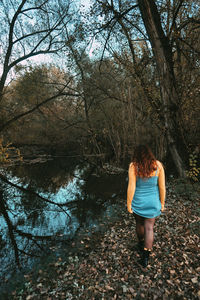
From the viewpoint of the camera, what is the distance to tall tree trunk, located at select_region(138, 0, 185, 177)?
5.99 m

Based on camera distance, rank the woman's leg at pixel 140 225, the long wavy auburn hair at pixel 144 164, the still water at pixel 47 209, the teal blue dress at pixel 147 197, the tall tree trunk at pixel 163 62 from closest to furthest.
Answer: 1. the long wavy auburn hair at pixel 144 164
2. the teal blue dress at pixel 147 197
3. the woman's leg at pixel 140 225
4. the still water at pixel 47 209
5. the tall tree trunk at pixel 163 62

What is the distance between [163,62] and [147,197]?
193 inches

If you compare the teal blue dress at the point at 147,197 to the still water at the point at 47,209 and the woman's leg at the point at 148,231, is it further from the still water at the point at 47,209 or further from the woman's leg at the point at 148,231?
the still water at the point at 47,209

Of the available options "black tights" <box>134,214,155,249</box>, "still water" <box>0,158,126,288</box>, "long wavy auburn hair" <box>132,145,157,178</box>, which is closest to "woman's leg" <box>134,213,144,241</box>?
"black tights" <box>134,214,155,249</box>

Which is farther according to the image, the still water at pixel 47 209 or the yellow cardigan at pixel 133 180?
the still water at pixel 47 209

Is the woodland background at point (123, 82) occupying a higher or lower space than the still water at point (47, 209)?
higher

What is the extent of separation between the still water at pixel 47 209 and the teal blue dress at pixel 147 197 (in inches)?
106

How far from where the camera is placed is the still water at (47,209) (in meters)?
4.74

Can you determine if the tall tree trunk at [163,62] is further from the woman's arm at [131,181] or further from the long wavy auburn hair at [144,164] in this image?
the woman's arm at [131,181]

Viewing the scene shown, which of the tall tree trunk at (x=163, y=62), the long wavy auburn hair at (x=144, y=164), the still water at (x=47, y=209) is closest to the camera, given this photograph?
the long wavy auburn hair at (x=144, y=164)

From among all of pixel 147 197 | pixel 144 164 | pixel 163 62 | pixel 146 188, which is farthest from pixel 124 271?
pixel 163 62

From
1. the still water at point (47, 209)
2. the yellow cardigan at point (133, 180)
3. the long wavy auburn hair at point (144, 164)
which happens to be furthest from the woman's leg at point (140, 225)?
the still water at point (47, 209)

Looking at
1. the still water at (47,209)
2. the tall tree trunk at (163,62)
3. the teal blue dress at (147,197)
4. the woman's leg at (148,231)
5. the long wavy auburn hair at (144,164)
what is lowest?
the still water at (47,209)

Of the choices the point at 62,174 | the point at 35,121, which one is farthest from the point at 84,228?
the point at 35,121
